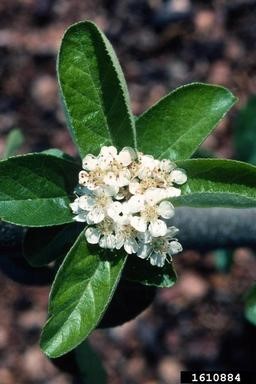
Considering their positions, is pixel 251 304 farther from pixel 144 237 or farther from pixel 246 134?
pixel 246 134

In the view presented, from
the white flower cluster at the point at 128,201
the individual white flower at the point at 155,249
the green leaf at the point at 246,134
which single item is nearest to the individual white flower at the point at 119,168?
the white flower cluster at the point at 128,201

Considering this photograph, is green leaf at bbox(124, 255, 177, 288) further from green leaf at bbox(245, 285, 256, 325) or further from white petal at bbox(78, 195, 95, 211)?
green leaf at bbox(245, 285, 256, 325)

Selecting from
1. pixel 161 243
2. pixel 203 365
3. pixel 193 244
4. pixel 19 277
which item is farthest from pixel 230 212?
pixel 203 365

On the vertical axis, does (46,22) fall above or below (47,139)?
above

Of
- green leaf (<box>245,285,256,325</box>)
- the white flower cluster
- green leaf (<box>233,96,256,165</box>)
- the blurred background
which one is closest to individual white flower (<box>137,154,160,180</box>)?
the white flower cluster

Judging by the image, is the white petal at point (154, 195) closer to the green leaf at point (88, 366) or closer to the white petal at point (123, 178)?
the white petal at point (123, 178)

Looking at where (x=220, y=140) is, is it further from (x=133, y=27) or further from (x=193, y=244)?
(x=193, y=244)

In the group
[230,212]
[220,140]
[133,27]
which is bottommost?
[220,140]
